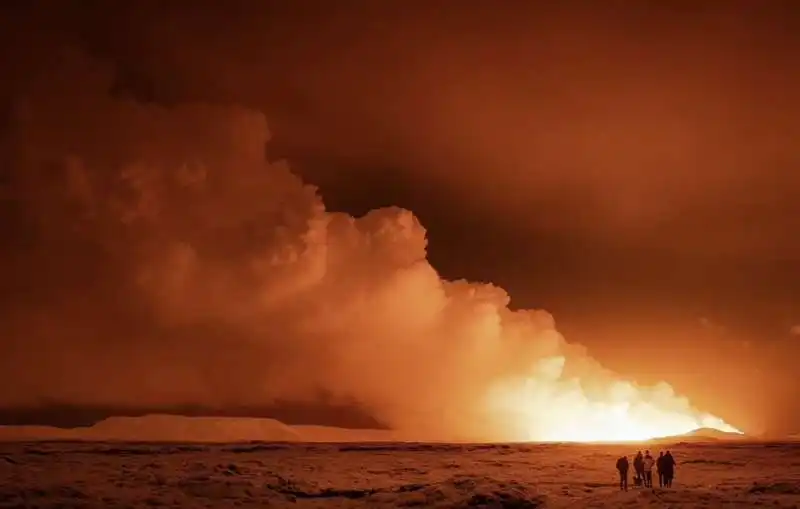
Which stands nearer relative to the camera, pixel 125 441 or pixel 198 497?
pixel 198 497

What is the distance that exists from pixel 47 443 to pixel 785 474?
5852cm

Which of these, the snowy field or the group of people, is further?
the group of people

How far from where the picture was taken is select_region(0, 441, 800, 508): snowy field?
34312 millimetres

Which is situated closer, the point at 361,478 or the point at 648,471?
the point at 648,471

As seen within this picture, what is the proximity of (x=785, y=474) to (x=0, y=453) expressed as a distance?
5345 cm

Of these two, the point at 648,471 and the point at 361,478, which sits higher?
the point at 648,471

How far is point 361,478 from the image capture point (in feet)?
146

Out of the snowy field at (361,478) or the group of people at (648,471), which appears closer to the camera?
the snowy field at (361,478)

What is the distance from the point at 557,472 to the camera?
48.4m

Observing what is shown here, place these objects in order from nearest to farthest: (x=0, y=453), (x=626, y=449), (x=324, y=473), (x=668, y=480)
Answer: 1. (x=668, y=480)
2. (x=324, y=473)
3. (x=0, y=453)
4. (x=626, y=449)

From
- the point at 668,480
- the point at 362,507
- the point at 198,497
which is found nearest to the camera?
the point at 362,507

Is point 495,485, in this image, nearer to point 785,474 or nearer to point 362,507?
point 362,507

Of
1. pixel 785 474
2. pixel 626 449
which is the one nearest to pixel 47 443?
pixel 626 449

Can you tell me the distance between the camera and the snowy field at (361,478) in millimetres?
34312
